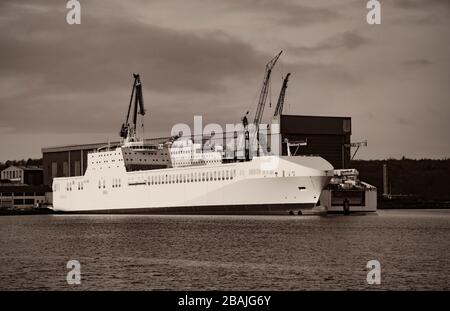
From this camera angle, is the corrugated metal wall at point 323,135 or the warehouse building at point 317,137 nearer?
the warehouse building at point 317,137

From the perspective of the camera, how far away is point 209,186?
86.2m

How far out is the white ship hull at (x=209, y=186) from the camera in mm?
80875

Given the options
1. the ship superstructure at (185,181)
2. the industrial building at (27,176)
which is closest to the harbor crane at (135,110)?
the ship superstructure at (185,181)

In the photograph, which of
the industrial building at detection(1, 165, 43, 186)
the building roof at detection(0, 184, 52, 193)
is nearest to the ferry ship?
the building roof at detection(0, 184, 52, 193)

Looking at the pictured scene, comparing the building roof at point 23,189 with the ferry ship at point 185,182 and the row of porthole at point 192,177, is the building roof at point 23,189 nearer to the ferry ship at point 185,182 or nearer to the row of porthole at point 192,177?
the ferry ship at point 185,182

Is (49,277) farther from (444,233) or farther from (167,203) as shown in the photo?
(167,203)

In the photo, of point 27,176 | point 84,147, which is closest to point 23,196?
point 84,147

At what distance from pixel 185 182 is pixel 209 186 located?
4.73m

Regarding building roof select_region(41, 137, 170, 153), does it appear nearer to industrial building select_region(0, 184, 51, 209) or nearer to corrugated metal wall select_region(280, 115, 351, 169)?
industrial building select_region(0, 184, 51, 209)

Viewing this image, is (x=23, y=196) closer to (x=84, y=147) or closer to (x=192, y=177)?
(x=84, y=147)

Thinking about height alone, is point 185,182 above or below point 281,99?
below

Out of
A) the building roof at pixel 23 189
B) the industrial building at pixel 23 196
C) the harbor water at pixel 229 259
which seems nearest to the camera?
the harbor water at pixel 229 259

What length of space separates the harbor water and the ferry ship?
636 inches
